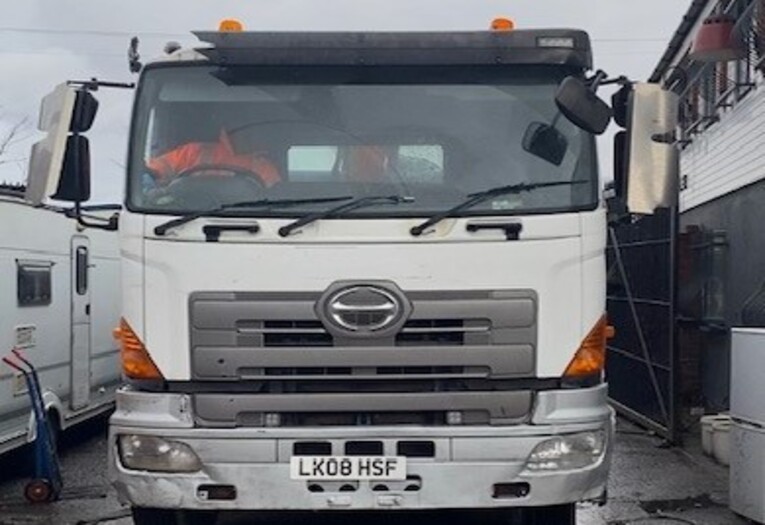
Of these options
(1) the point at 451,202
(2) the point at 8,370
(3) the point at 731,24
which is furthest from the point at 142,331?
(3) the point at 731,24

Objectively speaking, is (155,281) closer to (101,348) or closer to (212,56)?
(212,56)

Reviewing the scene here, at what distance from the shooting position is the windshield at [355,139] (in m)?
5.55

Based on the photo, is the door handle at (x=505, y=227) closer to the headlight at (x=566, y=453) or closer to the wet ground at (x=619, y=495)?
the headlight at (x=566, y=453)

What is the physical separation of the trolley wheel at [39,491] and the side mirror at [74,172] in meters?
3.46

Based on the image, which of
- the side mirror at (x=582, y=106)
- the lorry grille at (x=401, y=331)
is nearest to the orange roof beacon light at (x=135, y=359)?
the lorry grille at (x=401, y=331)

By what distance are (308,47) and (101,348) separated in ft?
21.7

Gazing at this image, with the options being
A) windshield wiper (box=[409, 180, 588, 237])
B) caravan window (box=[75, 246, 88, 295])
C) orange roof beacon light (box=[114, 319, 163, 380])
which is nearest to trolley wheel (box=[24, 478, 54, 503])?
caravan window (box=[75, 246, 88, 295])

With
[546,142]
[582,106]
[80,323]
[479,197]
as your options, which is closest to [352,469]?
[479,197]

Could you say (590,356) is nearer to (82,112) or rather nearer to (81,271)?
(82,112)

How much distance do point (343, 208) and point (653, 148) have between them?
5.43ft

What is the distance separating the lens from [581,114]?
5.54 metres

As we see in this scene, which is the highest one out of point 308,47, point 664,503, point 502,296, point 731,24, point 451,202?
point 731,24

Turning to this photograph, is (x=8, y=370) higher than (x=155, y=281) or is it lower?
lower

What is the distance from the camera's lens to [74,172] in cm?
592
